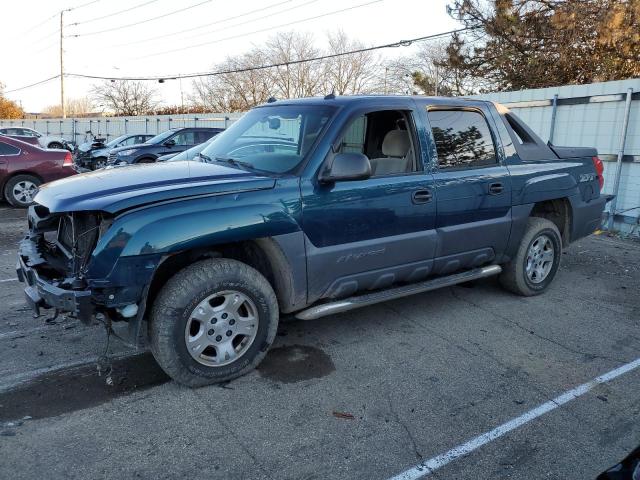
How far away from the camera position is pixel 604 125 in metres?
8.97

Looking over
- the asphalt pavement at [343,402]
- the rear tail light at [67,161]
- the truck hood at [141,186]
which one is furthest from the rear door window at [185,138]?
the truck hood at [141,186]

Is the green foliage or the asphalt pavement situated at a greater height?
the green foliage

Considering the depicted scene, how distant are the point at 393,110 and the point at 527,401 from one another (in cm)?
241

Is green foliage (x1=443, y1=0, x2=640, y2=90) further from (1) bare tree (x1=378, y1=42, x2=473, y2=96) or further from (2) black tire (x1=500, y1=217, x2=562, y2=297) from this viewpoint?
(2) black tire (x1=500, y1=217, x2=562, y2=297)

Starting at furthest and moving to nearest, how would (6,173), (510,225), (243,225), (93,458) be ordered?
(6,173)
(510,225)
(243,225)
(93,458)

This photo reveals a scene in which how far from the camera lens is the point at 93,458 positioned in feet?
9.00

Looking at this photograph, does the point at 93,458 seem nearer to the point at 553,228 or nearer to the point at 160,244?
the point at 160,244

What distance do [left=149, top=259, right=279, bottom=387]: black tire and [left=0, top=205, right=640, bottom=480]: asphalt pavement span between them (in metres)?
0.13

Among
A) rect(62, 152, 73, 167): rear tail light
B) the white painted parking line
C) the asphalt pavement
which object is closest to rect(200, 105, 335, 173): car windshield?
the asphalt pavement

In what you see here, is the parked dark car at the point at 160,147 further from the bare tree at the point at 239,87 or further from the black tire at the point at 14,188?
the bare tree at the point at 239,87

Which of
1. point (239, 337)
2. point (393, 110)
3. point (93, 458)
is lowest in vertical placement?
point (93, 458)

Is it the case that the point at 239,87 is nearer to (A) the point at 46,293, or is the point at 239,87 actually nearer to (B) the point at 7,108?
(B) the point at 7,108

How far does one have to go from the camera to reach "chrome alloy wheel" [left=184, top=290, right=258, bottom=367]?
337 centimetres

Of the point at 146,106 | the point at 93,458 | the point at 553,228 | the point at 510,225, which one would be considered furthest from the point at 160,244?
the point at 146,106
